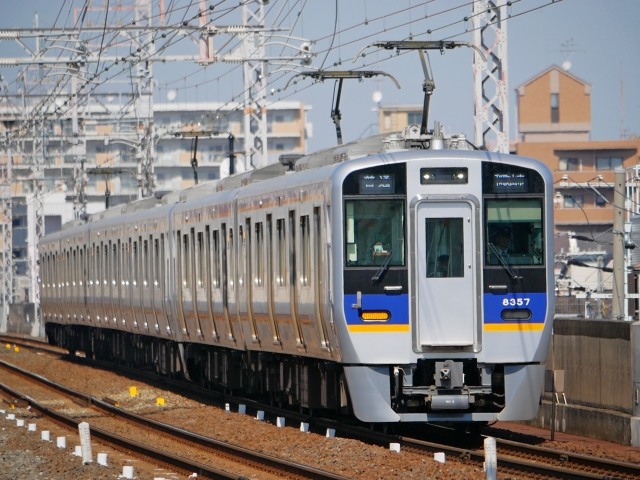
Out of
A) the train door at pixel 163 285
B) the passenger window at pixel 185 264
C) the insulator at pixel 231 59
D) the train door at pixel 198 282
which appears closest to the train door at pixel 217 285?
the train door at pixel 198 282

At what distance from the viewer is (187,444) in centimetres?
1395

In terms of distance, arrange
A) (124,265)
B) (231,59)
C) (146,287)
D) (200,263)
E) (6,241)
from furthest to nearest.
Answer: (6,241) < (231,59) < (124,265) < (146,287) < (200,263)

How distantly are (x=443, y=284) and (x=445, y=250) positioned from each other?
34cm

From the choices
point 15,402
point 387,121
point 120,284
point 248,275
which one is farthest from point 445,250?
point 387,121

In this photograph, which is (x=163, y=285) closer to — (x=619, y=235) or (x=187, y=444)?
(x=187, y=444)

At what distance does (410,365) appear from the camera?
12195 millimetres

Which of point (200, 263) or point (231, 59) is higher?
point (231, 59)

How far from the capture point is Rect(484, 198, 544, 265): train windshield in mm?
12367

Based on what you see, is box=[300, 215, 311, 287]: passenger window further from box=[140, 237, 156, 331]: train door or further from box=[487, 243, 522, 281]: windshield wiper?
box=[140, 237, 156, 331]: train door

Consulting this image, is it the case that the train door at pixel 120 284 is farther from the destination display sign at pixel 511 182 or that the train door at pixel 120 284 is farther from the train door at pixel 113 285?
the destination display sign at pixel 511 182

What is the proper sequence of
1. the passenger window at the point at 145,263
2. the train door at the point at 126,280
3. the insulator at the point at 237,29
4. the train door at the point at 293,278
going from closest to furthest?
1. the train door at the point at 293,278
2. the passenger window at the point at 145,263
3. the train door at the point at 126,280
4. the insulator at the point at 237,29

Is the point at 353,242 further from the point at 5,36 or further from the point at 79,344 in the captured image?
the point at 79,344

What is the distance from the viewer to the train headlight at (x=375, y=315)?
480 inches

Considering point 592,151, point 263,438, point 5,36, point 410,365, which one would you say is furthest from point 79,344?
point 592,151
